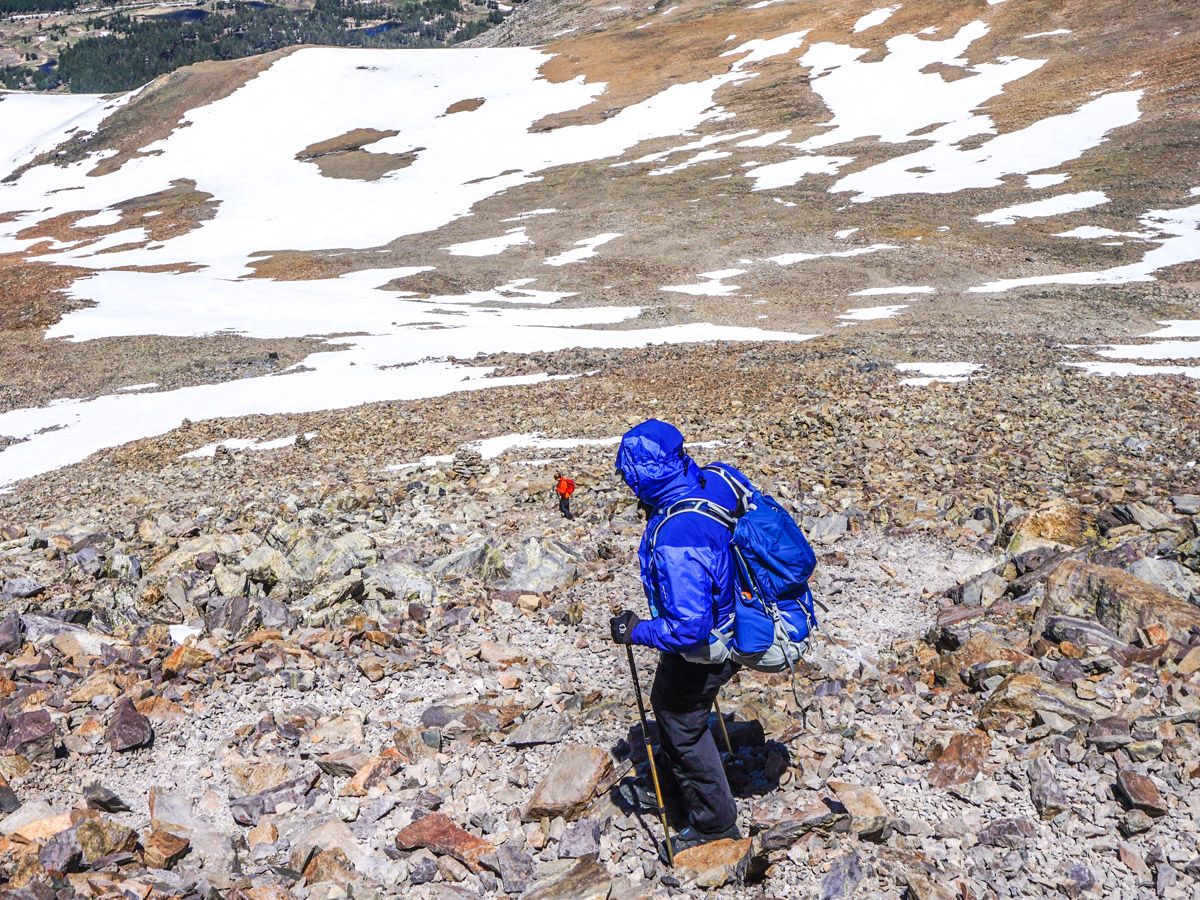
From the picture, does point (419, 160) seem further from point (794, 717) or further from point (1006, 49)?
point (794, 717)

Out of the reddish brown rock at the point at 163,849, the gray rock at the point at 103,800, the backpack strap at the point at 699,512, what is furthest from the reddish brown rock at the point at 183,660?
the backpack strap at the point at 699,512

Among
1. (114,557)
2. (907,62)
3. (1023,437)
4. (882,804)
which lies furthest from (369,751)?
(907,62)

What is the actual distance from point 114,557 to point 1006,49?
93.6 metres

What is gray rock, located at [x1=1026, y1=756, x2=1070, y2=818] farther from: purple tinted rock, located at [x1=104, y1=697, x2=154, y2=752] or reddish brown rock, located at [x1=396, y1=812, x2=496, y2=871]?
purple tinted rock, located at [x1=104, y1=697, x2=154, y2=752]

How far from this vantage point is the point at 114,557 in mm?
10352

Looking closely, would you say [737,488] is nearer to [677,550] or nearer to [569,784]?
[677,550]

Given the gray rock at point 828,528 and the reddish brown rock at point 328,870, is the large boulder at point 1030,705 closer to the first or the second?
the gray rock at point 828,528

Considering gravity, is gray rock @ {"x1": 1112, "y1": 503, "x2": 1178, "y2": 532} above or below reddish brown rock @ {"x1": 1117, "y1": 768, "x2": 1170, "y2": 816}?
below

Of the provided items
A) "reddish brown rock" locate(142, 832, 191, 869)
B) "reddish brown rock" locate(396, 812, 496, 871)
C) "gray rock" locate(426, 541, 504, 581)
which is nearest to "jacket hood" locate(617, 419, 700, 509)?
"reddish brown rock" locate(396, 812, 496, 871)

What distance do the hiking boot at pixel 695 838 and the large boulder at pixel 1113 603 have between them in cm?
363

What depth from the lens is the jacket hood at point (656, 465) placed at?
16.9 ft

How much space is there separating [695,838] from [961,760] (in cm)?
204

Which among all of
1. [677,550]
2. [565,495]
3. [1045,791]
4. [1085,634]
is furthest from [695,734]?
[565,495]

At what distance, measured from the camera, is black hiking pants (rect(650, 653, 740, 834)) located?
211 inches
